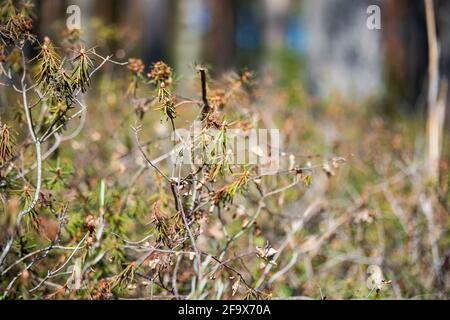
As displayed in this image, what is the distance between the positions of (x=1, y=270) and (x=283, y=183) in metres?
1.55

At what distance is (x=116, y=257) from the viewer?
7.45 feet

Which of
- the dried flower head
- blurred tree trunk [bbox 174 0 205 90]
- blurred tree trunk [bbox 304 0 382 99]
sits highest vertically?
blurred tree trunk [bbox 174 0 205 90]

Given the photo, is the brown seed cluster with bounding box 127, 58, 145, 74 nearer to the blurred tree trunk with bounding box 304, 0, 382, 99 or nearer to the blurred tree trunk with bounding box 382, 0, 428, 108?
the blurred tree trunk with bounding box 304, 0, 382, 99

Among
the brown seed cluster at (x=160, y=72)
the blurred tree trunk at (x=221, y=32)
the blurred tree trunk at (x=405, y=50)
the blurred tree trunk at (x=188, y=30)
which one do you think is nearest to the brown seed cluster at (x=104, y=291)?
the brown seed cluster at (x=160, y=72)

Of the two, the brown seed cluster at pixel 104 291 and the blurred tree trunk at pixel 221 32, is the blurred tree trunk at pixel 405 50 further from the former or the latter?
the blurred tree trunk at pixel 221 32

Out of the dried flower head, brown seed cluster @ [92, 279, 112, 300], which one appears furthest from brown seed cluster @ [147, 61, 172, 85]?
brown seed cluster @ [92, 279, 112, 300]

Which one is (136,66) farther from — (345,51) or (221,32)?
(221,32)

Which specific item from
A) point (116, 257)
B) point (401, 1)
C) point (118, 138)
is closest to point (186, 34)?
point (401, 1)

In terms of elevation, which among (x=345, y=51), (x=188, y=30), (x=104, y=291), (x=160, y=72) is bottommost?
(x=104, y=291)

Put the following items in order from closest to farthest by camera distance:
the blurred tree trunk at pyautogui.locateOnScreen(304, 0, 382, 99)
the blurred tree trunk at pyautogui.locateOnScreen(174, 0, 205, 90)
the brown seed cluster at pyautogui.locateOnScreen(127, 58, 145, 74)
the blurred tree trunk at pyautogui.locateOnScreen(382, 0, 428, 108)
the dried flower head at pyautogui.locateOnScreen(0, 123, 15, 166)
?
1. the dried flower head at pyautogui.locateOnScreen(0, 123, 15, 166)
2. the brown seed cluster at pyautogui.locateOnScreen(127, 58, 145, 74)
3. the blurred tree trunk at pyautogui.locateOnScreen(304, 0, 382, 99)
4. the blurred tree trunk at pyautogui.locateOnScreen(382, 0, 428, 108)
5. the blurred tree trunk at pyautogui.locateOnScreen(174, 0, 205, 90)

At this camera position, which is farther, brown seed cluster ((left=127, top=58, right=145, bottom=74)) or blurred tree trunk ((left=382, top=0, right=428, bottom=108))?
blurred tree trunk ((left=382, top=0, right=428, bottom=108))

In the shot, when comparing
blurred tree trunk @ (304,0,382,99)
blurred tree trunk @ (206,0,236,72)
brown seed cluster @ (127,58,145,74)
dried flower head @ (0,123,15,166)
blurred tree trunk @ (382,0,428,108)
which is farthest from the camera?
blurred tree trunk @ (206,0,236,72)

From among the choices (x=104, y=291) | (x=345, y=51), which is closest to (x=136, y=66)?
(x=104, y=291)

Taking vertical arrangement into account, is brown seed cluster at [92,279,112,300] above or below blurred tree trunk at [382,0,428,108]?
below
